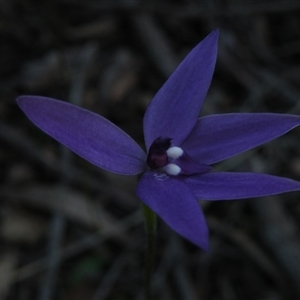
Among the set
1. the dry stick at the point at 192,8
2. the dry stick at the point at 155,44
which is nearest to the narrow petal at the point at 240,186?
the dry stick at the point at 155,44

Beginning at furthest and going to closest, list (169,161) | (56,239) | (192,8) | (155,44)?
(192,8), (155,44), (56,239), (169,161)

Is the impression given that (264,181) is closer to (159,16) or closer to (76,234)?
(76,234)

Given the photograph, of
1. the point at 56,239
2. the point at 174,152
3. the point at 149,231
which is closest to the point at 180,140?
the point at 174,152

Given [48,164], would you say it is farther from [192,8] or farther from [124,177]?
[192,8]

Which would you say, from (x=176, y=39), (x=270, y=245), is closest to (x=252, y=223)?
(x=270, y=245)

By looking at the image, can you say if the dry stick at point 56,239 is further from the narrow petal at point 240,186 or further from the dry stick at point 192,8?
the narrow petal at point 240,186

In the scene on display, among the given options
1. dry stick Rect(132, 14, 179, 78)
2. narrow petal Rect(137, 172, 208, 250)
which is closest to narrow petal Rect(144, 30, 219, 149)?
narrow petal Rect(137, 172, 208, 250)

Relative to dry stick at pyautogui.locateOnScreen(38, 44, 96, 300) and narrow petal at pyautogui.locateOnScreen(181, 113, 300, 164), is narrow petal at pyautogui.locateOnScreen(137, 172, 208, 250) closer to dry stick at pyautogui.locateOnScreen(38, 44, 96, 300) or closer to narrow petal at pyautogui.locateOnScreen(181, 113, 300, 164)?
narrow petal at pyautogui.locateOnScreen(181, 113, 300, 164)

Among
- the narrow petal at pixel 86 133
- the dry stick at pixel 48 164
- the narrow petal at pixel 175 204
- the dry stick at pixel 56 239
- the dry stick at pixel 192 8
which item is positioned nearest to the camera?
the narrow petal at pixel 175 204
